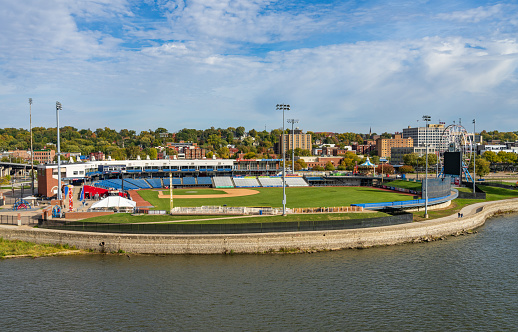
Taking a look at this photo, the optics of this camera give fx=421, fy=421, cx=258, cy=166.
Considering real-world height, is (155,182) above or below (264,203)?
above

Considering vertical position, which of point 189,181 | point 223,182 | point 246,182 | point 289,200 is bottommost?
point 289,200

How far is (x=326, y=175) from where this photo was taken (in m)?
127

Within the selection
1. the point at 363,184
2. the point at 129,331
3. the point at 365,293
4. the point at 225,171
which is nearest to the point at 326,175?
the point at 363,184

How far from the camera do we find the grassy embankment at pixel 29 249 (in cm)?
4381

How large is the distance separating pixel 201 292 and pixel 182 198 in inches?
1970

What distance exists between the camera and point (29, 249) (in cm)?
4516

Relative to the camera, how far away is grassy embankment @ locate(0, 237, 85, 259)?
1725 inches

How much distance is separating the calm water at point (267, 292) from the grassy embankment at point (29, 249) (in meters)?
1.52

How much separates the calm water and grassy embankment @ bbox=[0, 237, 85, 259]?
152 centimetres

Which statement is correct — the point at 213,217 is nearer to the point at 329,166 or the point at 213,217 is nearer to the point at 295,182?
the point at 295,182

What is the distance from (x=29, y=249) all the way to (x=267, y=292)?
1092 inches

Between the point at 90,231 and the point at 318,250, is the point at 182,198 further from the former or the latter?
the point at 318,250

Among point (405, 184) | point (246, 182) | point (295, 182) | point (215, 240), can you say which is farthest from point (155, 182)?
point (215, 240)

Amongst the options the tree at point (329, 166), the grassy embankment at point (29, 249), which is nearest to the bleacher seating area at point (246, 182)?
the grassy embankment at point (29, 249)
